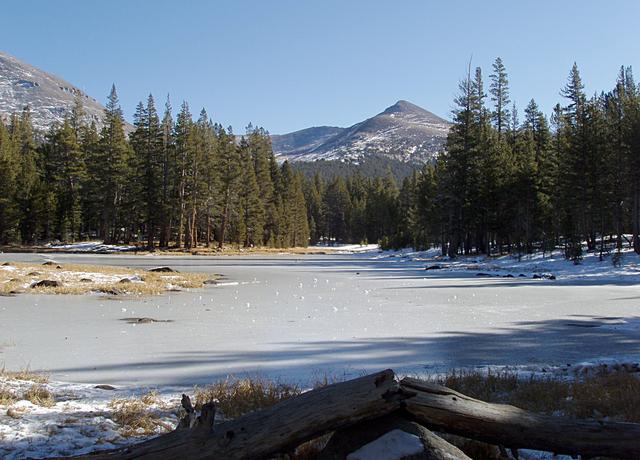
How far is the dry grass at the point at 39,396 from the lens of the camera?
5850 mm

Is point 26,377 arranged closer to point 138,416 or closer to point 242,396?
point 138,416

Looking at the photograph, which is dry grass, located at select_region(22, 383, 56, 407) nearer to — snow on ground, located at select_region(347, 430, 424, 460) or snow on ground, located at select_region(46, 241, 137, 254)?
snow on ground, located at select_region(347, 430, 424, 460)

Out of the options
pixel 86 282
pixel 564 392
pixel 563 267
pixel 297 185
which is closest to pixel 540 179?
pixel 563 267

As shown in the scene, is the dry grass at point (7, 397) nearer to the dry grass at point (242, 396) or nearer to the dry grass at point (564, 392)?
the dry grass at point (242, 396)

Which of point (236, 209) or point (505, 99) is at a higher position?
point (505, 99)

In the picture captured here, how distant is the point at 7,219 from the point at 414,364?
6314 centimetres

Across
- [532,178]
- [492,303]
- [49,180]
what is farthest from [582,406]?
[49,180]

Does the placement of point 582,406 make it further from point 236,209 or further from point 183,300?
point 236,209

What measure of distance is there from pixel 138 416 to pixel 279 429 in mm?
2536

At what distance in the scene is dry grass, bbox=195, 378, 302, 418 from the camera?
5.89 metres

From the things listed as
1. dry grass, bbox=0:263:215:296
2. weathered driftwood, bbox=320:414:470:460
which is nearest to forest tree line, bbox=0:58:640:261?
dry grass, bbox=0:263:215:296

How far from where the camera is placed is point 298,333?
1192cm

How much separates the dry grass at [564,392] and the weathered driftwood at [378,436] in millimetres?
2713

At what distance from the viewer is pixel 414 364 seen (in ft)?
29.0
